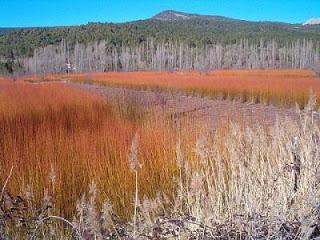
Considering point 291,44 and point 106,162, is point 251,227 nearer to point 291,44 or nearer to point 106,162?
point 106,162

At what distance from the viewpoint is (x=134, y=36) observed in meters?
93.8

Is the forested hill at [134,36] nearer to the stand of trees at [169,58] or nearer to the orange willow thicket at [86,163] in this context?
the stand of trees at [169,58]

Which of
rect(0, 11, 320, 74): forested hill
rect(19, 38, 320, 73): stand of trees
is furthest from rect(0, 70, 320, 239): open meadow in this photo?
rect(0, 11, 320, 74): forested hill

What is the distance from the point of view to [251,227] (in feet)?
8.38

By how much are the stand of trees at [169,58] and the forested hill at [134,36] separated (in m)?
5.01

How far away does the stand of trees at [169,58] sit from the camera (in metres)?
77.1

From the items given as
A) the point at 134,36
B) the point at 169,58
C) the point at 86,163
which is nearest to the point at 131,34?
the point at 134,36

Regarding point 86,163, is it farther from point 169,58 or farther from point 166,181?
point 169,58

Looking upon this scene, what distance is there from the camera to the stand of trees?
77.1m

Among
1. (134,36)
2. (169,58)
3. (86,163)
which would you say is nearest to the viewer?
(86,163)

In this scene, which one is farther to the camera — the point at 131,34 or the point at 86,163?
the point at 131,34

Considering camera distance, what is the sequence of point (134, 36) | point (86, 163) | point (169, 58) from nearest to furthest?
point (86, 163) < point (169, 58) < point (134, 36)

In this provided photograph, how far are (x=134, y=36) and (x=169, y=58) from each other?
17334mm

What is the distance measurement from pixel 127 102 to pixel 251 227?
701 cm
